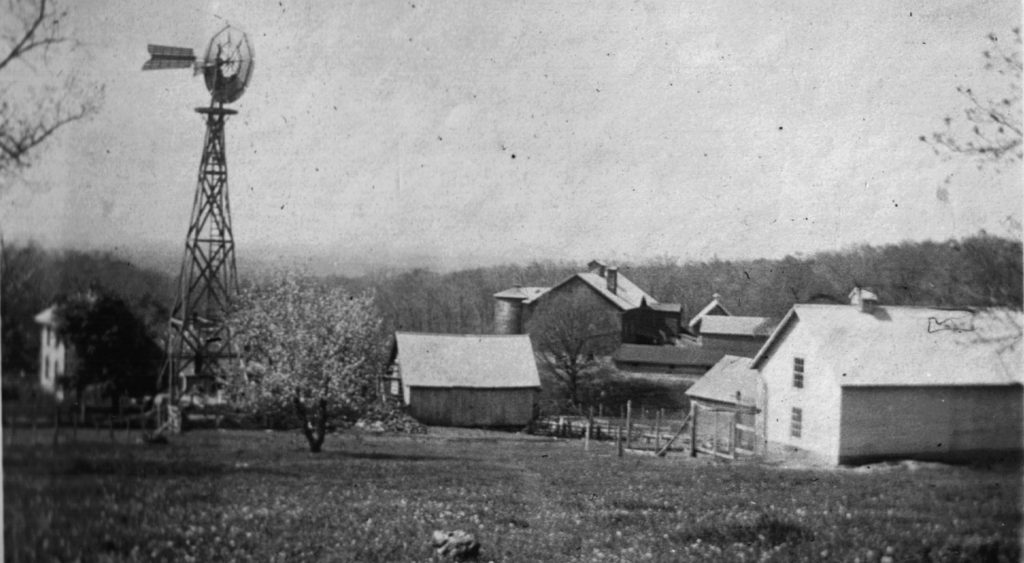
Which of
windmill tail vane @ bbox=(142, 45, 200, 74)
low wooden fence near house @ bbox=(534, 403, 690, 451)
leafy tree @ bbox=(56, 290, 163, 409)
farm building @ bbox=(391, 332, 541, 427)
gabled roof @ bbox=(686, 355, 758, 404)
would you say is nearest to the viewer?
windmill tail vane @ bbox=(142, 45, 200, 74)

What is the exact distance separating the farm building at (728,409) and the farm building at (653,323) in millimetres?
376

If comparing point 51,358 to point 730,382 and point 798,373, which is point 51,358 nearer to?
point 730,382

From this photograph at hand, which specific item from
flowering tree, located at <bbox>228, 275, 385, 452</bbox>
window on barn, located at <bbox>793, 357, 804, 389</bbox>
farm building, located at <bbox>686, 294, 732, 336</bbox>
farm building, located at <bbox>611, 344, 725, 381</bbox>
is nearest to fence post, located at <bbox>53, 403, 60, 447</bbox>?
flowering tree, located at <bbox>228, 275, 385, 452</bbox>

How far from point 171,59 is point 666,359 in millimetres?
3590

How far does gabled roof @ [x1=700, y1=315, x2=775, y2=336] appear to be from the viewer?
5.49m

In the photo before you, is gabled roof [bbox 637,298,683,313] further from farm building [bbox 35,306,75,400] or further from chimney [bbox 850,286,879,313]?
farm building [bbox 35,306,75,400]

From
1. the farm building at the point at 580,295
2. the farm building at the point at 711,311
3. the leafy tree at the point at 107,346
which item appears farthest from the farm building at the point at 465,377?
the leafy tree at the point at 107,346

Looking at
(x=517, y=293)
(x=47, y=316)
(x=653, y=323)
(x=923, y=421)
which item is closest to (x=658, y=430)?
(x=653, y=323)

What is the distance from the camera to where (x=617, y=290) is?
548cm

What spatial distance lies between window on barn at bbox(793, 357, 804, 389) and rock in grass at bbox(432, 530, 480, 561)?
2.30 m

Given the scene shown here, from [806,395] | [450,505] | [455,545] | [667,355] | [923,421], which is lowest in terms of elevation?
[455,545]

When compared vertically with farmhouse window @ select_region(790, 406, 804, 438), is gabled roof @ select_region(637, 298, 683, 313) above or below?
above

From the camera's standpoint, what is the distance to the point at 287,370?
540 cm

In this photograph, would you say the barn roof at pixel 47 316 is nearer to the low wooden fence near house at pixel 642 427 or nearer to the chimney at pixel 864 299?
the low wooden fence near house at pixel 642 427
